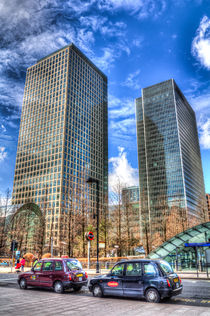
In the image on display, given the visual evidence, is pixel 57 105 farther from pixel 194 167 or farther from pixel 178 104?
pixel 194 167

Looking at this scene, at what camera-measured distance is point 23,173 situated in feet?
398

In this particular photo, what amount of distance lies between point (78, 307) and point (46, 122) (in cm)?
11548

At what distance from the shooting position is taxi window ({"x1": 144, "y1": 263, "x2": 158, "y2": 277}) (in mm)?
9570

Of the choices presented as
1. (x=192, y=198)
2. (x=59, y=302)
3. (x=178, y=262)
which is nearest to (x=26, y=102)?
(x=192, y=198)

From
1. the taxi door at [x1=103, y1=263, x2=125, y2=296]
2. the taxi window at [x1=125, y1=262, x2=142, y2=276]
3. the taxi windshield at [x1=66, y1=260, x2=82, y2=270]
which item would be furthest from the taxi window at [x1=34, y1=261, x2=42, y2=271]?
the taxi window at [x1=125, y1=262, x2=142, y2=276]

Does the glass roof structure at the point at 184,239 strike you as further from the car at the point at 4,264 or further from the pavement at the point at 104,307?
the car at the point at 4,264

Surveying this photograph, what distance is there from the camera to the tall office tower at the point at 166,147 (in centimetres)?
14400

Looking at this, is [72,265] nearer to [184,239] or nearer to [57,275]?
[57,275]

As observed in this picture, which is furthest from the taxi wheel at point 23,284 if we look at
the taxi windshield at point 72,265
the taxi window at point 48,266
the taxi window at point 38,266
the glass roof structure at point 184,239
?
the glass roof structure at point 184,239

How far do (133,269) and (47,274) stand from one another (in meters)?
5.16

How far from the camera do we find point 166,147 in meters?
153

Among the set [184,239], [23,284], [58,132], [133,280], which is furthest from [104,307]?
[58,132]

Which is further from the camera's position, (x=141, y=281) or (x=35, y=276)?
(x=35, y=276)

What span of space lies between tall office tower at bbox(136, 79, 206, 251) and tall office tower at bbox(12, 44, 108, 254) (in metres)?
34.2
